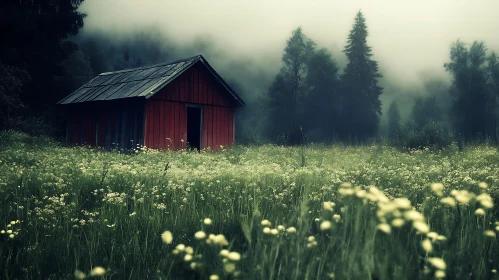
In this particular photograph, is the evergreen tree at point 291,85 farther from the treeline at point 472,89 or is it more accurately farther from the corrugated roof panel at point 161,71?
the corrugated roof panel at point 161,71

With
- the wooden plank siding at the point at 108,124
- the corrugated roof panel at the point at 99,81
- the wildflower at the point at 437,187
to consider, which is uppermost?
the corrugated roof panel at the point at 99,81

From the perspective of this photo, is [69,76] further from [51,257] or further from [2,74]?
[51,257]

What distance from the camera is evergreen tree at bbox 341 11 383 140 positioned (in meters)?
42.4

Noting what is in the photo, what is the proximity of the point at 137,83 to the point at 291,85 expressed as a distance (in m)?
29.5

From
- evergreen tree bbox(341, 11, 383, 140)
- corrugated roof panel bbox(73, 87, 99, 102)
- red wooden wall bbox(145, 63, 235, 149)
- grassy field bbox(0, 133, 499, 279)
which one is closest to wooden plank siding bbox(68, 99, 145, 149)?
corrugated roof panel bbox(73, 87, 99, 102)

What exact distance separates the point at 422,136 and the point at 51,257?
55.3 ft

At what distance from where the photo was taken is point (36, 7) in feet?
86.8

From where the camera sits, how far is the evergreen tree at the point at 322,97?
4403cm

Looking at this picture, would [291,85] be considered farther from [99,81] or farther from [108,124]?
[108,124]

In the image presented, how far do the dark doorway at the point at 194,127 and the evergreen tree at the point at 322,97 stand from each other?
25.2 meters

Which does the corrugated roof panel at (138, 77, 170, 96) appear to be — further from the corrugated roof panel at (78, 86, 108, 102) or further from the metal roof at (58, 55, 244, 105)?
the corrugated roof panel at (78, 86, 108, 102)

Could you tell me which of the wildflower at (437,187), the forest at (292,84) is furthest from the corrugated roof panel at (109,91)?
the wildflower at (437,187)

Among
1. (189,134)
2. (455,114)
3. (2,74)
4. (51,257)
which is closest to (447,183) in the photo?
(51,257)

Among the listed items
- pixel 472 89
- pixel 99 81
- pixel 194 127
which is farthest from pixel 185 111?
pixel 472 89
